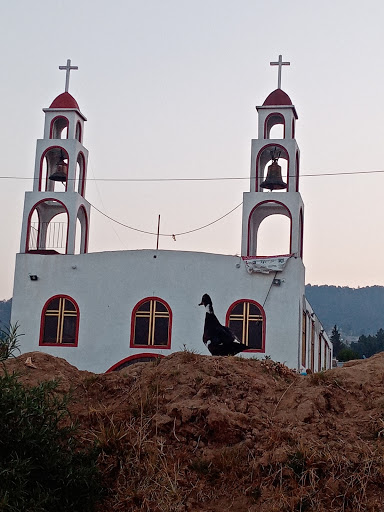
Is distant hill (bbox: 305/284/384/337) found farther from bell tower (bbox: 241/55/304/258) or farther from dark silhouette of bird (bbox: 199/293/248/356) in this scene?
dark silhouette of bird (bbox: 199/293/248/356)

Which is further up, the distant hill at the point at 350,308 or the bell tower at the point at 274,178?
the distant hill at the point at 350,308

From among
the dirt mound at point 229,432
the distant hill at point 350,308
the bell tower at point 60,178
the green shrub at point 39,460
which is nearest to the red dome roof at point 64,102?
the bell tower at point 60,178

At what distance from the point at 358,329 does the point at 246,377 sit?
176756 millimetres

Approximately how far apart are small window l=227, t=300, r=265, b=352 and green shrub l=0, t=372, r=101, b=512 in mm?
14270

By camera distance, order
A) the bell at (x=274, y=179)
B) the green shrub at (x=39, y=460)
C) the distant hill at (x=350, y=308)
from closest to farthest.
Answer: the green shrub at (x=39, y=460) < the bell at (x=274, y=179) < the distant hill at (x=350, y=308)

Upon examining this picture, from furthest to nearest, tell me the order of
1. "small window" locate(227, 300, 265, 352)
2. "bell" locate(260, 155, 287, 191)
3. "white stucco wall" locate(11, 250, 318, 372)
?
"bell" locate(260, 155, 287, 191) < "white stucco wall" locate(11, 250, 318, 372) < "small window" locate(227, 300, 265, 352)

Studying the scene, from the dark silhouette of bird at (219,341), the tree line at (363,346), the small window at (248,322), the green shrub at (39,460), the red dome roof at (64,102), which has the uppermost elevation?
the red dome roof at (64,102)

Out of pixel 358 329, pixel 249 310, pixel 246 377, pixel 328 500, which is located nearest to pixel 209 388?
pixel 246 377

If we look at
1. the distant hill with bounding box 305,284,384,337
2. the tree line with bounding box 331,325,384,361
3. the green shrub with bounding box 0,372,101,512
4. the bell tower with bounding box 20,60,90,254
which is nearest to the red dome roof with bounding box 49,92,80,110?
the bell tower with bounding box 20,60,90,254

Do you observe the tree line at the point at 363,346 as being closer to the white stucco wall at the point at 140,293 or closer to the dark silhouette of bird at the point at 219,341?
the white stucco wall at the point at 140,293

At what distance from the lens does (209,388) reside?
866cm

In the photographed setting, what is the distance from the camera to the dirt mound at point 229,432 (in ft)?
24.1

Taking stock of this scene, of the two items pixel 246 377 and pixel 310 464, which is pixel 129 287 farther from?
pixel 310 464

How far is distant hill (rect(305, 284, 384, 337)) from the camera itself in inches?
7131
